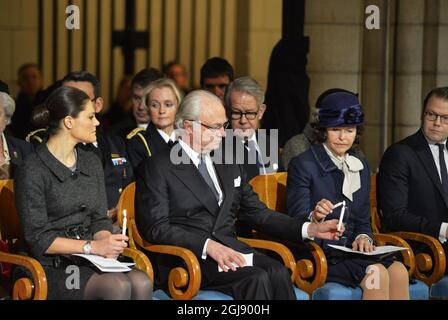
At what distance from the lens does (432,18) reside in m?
9.21

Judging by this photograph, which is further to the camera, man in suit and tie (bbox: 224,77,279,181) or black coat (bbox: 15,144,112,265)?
man in suit and tie (bbox: 224,77,279,181)

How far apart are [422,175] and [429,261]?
56 centimetres

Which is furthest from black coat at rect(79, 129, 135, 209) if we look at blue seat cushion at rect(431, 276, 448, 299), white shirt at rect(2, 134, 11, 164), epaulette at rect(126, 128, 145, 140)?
blue seat cushion at rect(431, 276, 448, 299)

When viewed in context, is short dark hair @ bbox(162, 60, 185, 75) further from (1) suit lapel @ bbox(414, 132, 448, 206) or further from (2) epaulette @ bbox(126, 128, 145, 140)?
(1) suit lapel @ bbox(414, 132, 448, 206)

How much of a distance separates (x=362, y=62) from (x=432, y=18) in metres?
0.62

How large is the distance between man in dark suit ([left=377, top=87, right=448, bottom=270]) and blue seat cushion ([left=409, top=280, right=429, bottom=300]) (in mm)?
373

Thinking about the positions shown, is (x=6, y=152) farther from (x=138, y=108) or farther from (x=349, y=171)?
(x=349, y=171)

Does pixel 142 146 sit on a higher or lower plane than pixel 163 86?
lower

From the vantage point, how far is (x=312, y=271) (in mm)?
6465

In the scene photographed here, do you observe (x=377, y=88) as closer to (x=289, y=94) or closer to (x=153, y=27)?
(x=289, y=94)

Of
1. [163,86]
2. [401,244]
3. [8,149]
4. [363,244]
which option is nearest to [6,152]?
[8,149]

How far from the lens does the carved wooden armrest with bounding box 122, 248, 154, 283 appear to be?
6.14m

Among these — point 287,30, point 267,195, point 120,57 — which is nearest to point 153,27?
point 120,57
